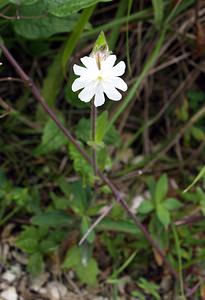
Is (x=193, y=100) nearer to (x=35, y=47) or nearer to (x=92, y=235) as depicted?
(x=35, y=47)

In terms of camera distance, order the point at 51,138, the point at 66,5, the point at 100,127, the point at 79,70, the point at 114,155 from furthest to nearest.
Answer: the point at 114,155
the point at 51,138
the point at 100,127
the point at 66,5
the point at 79,70

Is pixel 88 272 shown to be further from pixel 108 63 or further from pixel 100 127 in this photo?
pixel 108 63

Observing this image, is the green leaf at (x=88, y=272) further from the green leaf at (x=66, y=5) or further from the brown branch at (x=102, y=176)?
the green leaf at (x=66, y=5)

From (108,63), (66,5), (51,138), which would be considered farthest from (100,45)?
(51,138)

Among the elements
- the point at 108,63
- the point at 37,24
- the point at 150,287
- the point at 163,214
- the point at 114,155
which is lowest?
the point at 150,287

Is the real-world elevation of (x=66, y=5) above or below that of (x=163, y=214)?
above

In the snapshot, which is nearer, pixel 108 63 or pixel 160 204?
pixel 108 63

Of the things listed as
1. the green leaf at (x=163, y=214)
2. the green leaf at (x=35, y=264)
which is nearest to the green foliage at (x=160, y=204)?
the green leaf at (x=163, y=214)
